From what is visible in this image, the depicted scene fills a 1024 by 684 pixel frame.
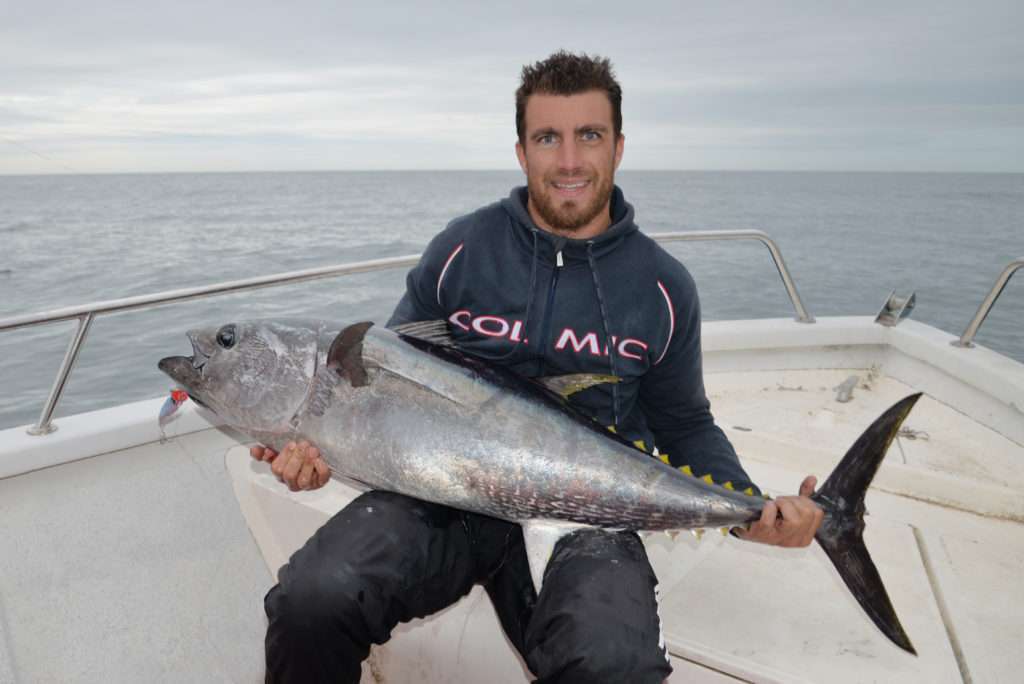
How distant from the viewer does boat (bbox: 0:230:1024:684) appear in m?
2.04

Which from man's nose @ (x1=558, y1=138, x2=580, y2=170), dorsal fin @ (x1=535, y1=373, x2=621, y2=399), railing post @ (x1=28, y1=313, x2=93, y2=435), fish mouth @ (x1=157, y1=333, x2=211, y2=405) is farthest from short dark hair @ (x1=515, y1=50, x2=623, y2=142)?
railing post @ (x1=28, y1=313, x2=93, y2=435)

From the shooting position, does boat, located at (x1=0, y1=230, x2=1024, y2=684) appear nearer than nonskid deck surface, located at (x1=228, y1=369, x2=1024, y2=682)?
No

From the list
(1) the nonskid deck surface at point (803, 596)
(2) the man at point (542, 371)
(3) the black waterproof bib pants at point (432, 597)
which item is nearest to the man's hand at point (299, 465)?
(2) the man at point (542, 371)

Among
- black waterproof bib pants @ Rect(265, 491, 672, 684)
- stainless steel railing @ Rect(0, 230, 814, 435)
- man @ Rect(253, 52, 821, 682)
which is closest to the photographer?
black waterproof bib pants @ Rect(265, 491, 672, 684)

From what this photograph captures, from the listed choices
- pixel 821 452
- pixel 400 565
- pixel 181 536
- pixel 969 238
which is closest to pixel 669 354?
pixel 400 565

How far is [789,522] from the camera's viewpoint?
6.11 feet

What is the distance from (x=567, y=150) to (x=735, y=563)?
58.9 inches

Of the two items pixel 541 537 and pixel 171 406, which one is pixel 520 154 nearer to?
pixel 541 537

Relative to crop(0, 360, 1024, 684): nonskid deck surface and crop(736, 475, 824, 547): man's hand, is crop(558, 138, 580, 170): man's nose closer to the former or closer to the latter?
crop(736, 475, 824, 547): man's hand

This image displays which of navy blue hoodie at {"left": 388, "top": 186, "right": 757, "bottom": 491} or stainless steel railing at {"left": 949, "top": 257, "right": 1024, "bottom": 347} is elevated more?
navy blue hoodie at {"left": 388, "top": 186, "right": 757, "bottom": 491}

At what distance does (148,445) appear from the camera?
10.5ft

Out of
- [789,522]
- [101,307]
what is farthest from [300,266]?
[789,522]

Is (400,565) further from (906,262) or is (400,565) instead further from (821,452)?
(906,262)

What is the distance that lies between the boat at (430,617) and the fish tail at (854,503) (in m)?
0.26
